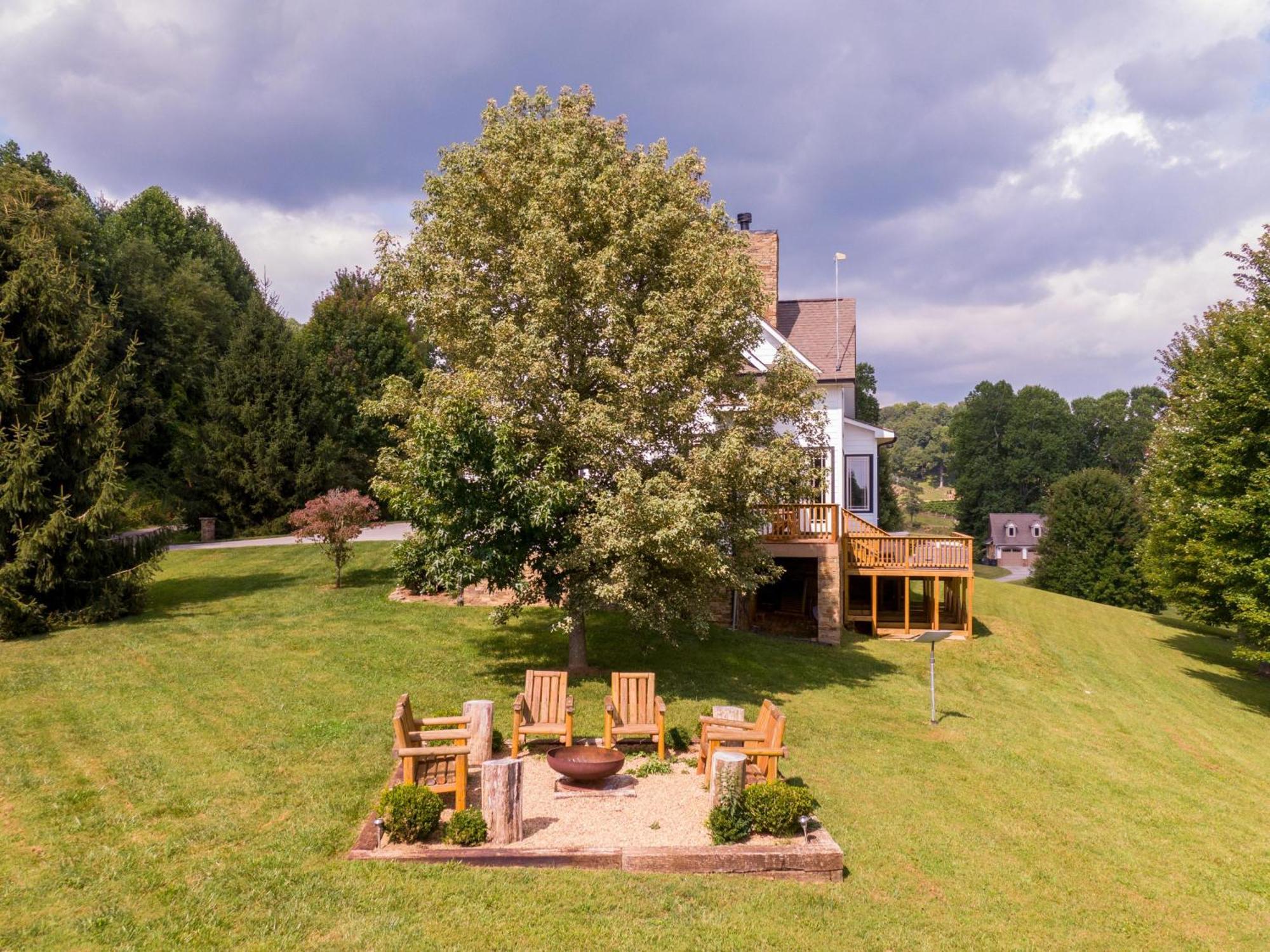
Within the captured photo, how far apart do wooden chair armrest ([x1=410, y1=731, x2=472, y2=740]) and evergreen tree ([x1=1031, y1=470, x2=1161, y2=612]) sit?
161 feet

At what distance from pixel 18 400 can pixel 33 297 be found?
2.59m

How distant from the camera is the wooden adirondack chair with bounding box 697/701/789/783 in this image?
10.4 meters

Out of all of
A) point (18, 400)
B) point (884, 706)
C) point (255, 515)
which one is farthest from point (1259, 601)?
point (255, 515)

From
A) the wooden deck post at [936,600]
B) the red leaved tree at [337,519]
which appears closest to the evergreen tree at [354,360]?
the red leaved tree at [337,519]

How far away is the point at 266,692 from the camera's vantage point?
13.7 m

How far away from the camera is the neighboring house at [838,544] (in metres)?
22.0

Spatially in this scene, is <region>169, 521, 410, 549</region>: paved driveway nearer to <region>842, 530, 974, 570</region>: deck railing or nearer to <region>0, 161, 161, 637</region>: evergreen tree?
<region>0, 161, 161, 637</region>: evergreen tree

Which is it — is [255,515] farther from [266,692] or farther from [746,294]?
[746,294]

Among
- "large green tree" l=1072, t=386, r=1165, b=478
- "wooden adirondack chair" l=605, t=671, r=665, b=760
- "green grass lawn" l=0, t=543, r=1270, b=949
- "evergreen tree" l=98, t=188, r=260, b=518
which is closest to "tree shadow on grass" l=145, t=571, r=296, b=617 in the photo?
"green grass lawn" l=0, t=543, r=1270, b=949

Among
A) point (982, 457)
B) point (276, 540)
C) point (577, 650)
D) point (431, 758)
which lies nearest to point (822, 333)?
point (577, 650)

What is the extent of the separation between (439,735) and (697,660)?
8.71 m

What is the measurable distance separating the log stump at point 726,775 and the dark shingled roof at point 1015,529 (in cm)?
9299

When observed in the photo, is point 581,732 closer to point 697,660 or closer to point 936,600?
point 697,660

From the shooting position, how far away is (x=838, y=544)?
72.2 feet
